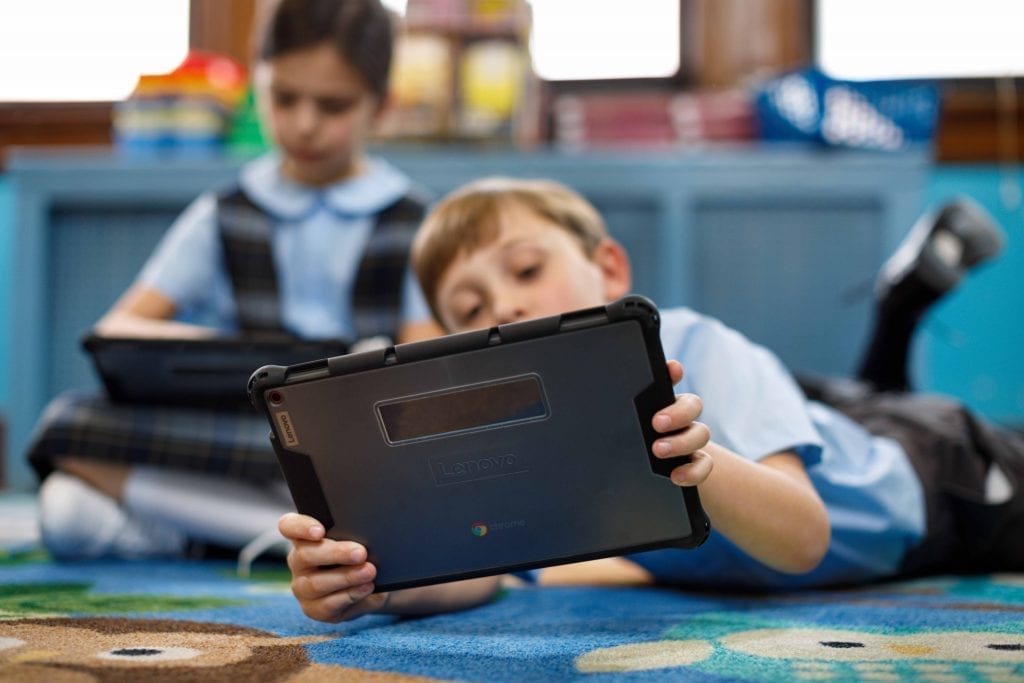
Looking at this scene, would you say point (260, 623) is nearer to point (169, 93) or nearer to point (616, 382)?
point (616, 382)

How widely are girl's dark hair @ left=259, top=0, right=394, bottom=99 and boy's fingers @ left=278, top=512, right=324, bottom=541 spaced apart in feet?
2.80

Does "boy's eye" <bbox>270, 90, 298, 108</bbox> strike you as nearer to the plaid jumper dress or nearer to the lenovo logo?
the plaid jumper dress

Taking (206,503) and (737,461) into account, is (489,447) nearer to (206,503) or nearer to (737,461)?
(737,461)

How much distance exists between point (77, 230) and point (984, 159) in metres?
1.86

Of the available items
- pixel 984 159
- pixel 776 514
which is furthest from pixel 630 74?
pixel 776 514

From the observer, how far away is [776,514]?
2.29ft

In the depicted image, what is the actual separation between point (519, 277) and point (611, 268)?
140 mm

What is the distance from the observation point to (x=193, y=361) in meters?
1.13

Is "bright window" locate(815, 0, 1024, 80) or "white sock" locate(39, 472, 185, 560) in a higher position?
"bright window" locate(815, 0, 1024, 80)

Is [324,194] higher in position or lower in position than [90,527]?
higher

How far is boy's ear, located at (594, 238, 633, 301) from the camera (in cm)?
98

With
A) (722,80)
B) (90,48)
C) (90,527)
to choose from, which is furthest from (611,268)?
(90,48)

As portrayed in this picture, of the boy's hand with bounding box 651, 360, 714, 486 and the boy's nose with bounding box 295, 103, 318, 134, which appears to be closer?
the boy's hand with bounding box 651, 360, 714, 486

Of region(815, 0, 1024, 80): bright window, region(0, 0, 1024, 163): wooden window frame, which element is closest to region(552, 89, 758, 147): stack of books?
region(0, 0, 1024, 163): wooden window frame
